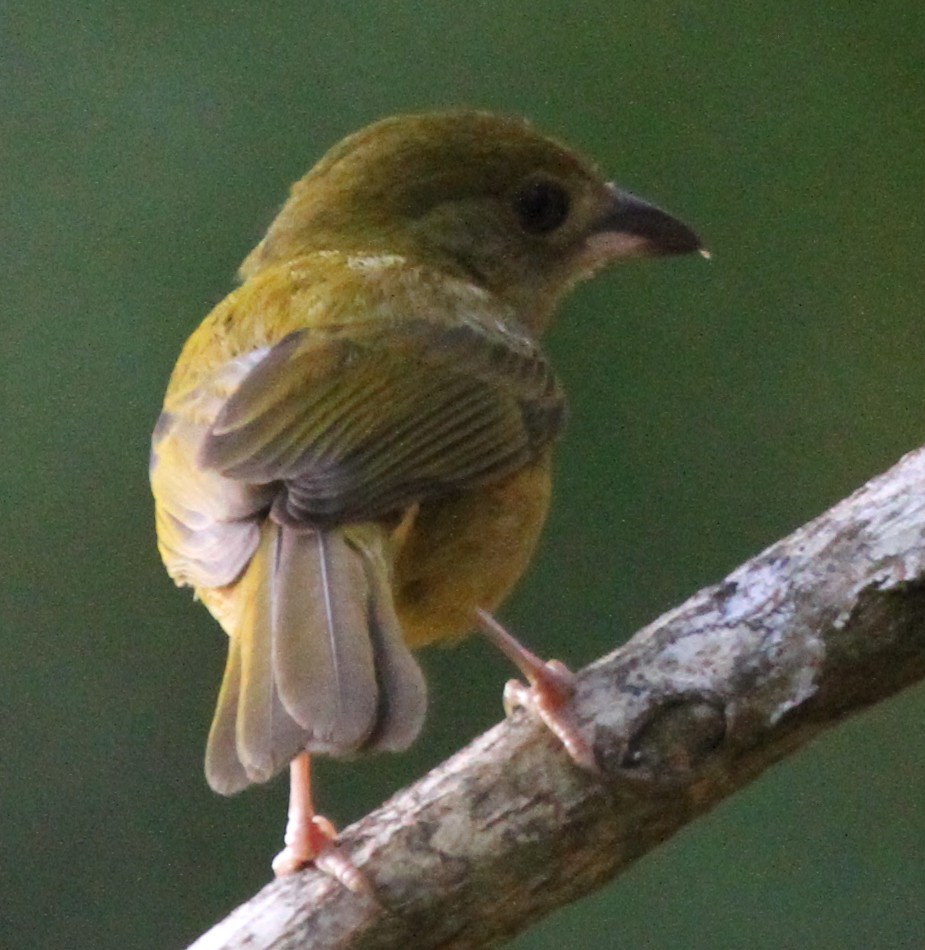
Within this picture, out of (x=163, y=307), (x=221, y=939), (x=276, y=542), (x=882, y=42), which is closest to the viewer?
(x=221, y=939)

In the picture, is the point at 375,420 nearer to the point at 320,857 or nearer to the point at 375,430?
the point at 375,430

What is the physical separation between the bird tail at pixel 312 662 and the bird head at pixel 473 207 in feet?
3.78

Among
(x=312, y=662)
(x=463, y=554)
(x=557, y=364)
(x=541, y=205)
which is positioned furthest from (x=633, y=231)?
(x=312, y=662)

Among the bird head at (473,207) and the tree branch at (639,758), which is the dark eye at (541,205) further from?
the tree branch at (639,758)

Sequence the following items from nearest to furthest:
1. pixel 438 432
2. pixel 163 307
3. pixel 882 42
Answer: pixel 438 432, pixel 163 307, pixel 882 42

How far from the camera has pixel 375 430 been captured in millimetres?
2570

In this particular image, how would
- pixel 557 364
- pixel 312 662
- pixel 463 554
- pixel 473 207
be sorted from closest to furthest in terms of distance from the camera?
pixel 312 662
pixel 463 554
pixel 473 207
pixel 557 364

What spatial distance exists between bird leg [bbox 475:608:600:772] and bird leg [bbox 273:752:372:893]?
337mm

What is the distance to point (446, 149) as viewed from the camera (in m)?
3.49

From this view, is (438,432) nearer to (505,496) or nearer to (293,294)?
(505,496)

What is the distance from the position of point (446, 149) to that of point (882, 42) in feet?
5.81

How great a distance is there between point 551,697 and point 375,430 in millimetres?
510

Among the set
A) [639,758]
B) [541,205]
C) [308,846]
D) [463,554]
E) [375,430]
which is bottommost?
[639,758]

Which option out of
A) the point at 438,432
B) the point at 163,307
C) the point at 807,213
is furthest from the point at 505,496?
the point at 807,213
